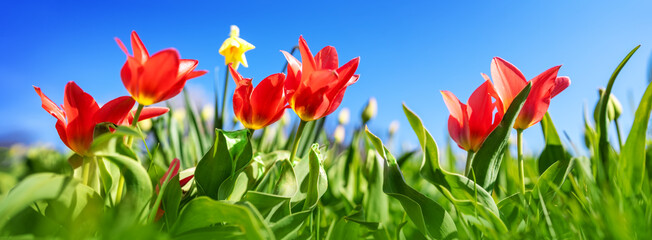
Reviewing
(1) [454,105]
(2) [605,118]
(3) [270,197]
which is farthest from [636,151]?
(3) [270,197]

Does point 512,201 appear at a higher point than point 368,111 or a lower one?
lower

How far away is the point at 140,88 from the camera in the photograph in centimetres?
59

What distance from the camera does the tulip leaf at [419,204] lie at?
0.65 metres

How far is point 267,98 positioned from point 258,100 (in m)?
0.01

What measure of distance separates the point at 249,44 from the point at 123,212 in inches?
15.1

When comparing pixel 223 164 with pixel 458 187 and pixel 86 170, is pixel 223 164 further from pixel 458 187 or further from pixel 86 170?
pixel 458 187

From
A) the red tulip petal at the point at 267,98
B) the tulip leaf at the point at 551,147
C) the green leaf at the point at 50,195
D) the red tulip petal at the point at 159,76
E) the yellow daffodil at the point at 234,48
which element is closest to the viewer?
the green leaf at the point at 50,195

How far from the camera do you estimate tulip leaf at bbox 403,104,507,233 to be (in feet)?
2.02

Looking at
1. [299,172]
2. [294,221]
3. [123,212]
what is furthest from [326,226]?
[123,212]

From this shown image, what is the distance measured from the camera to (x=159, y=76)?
23.0 inches

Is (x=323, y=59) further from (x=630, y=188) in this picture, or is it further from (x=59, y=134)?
(x=630, y=188)

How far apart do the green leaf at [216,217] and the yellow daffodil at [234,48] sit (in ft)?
1.09

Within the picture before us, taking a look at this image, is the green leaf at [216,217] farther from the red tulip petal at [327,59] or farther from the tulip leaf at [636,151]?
the tulip leaf at [636,151]

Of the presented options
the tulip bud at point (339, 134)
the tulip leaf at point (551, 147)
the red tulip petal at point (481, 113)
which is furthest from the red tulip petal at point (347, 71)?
the tulip bud at point (339, 134)
